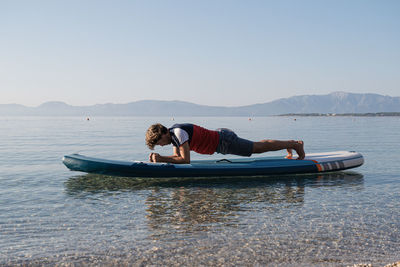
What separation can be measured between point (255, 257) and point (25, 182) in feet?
23.7

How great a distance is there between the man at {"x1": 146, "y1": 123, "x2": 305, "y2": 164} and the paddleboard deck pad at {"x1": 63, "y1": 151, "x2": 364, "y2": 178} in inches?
→ 18.5

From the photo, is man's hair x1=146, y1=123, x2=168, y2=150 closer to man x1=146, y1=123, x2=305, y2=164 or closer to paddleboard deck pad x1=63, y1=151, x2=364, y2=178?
man x1=146, y1=123, x2=305, y2=164

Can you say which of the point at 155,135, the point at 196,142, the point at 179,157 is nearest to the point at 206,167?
the point at 179,157

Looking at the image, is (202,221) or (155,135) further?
(155,135)

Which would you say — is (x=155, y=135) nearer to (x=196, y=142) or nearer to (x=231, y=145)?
(x=196, y=142)

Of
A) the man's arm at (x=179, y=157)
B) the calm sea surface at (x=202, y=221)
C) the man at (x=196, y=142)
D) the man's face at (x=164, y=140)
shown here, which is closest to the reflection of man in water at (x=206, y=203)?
the calm sea surface at (x=202, y=221)

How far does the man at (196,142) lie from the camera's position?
7.45 m

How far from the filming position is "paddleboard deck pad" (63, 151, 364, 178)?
884 cm

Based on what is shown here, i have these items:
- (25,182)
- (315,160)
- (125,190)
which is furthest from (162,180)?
(315,160)

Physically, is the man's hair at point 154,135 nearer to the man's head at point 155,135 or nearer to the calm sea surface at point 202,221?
the man's head at point 155,135

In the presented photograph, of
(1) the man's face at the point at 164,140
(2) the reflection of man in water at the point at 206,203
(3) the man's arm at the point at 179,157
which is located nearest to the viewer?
(2) the reflection of man in water at the point at 206,203

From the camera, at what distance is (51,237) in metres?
5.05

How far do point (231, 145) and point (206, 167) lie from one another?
984mm

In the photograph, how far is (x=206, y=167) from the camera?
8953 mm
